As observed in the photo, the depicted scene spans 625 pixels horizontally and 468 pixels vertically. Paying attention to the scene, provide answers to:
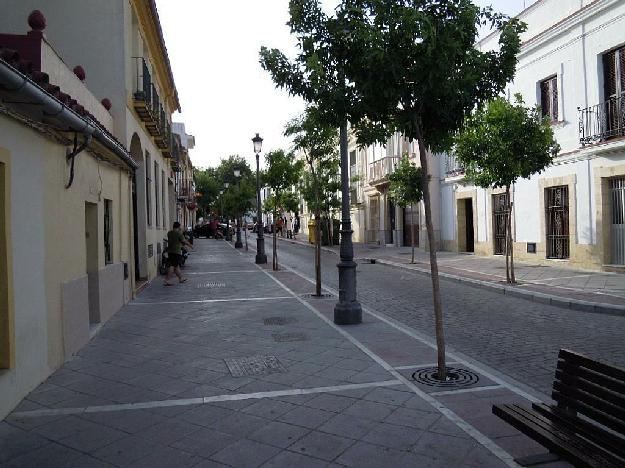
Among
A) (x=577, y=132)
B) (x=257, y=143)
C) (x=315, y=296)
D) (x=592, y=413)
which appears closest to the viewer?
(x=592, y=413)

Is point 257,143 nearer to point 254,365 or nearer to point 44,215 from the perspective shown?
point 44,215

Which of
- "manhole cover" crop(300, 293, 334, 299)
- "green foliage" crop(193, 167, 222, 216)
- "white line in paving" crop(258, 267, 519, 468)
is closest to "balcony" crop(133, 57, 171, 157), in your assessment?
"manhole cover" crop(300, 293, 334, 299)

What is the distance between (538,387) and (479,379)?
0.56 metres

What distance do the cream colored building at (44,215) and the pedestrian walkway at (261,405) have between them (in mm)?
378

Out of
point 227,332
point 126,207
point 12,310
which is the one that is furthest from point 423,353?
point 126,207

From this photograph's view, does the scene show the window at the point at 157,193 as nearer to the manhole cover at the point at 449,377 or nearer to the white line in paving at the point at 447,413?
the white line in paving at the point at 447,413

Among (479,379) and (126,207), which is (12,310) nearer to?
(479,379)

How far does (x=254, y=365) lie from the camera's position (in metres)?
6.05

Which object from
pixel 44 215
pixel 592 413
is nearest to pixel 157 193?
pixel 44 215

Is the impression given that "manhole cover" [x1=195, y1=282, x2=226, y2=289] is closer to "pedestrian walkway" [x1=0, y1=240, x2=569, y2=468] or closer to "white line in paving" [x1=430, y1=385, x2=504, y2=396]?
"pedestrian walkway" [x1=0, y1=240, x2=569, y2=468]

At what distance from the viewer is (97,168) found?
833 centimetres

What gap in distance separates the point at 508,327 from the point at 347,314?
2523mm

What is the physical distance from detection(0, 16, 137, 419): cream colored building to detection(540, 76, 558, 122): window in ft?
43.4

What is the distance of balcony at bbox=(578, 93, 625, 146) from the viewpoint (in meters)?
13.3
